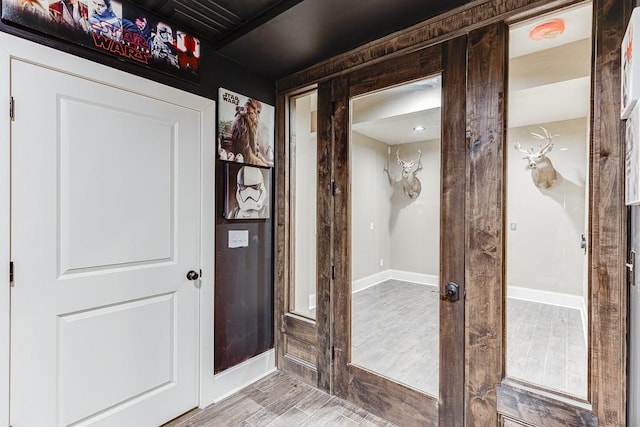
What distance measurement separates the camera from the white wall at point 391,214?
74.1 inches

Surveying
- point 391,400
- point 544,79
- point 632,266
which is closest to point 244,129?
point 544,79

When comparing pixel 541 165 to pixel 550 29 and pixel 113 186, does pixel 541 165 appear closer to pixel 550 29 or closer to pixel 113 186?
pixel 550 29

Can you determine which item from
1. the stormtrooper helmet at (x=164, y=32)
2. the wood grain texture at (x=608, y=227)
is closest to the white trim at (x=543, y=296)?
the wood grain texture at (x=608, y=227)

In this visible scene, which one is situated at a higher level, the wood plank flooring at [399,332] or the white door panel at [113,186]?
the white door panel at [113,186]

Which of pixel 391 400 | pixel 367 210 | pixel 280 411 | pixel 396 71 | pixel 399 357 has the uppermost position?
pixel 396 71

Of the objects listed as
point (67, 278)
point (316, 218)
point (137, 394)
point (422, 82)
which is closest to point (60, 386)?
point (137, 394)

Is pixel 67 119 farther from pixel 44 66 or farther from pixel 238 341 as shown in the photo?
pixel 238 341

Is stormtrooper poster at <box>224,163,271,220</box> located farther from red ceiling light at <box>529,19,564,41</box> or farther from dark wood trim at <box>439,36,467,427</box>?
red ceiling light at <box>529,19,564,41</box>

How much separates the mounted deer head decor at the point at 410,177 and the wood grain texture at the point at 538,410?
1.15 meters

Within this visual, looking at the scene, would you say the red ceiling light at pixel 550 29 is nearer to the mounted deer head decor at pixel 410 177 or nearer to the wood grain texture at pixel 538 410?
the mounted deer head decor at pixel 410 177

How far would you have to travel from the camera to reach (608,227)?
130 centimetres

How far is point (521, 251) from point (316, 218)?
1.35m

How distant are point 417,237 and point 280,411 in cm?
152

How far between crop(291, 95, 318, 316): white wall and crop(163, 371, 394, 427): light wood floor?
0.60 meters
